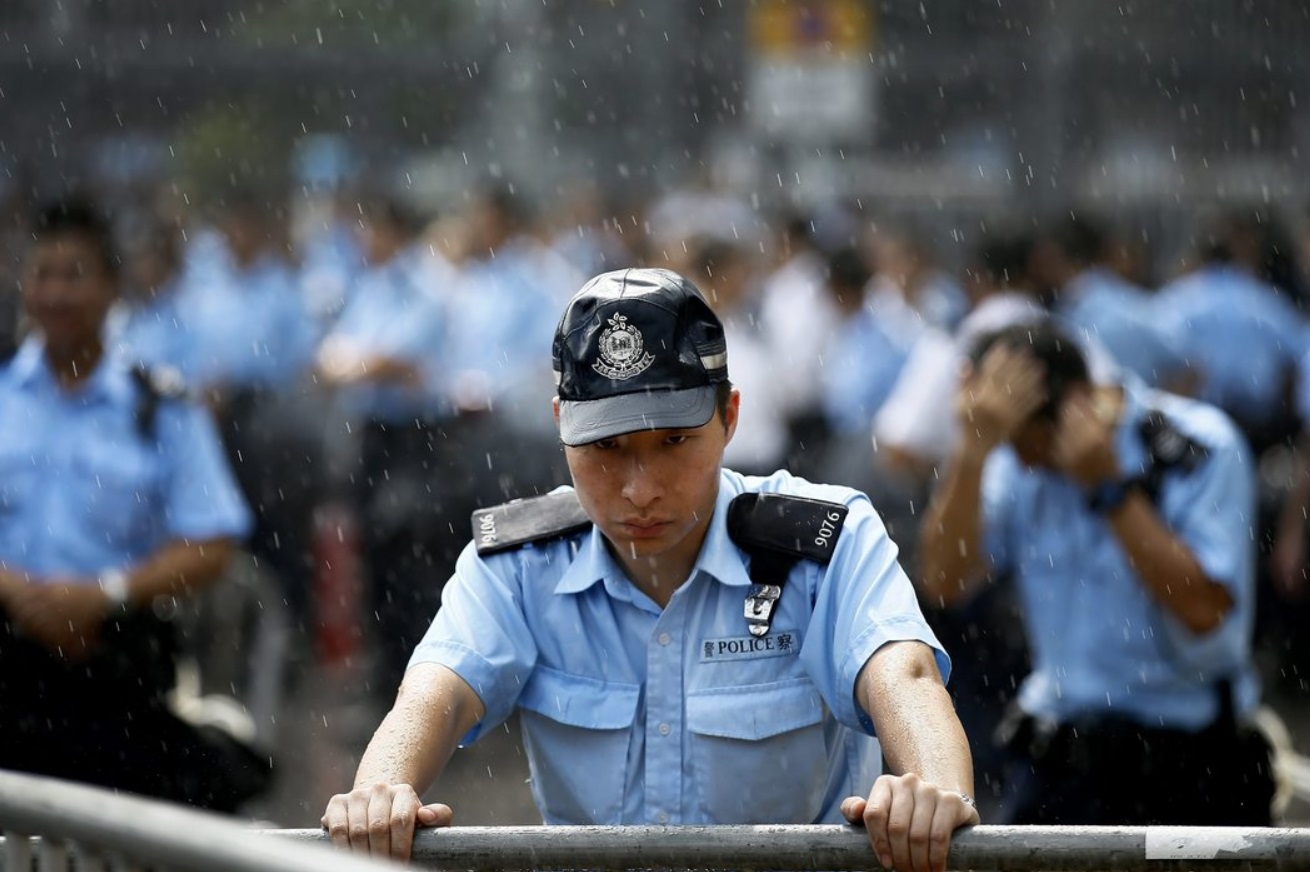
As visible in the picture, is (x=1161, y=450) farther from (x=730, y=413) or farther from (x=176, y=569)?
(x=176, y=569)

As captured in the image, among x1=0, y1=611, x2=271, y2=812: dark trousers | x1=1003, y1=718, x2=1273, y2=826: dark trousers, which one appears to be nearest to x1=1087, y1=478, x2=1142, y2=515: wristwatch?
x1=1003, y1=718, x2=1273, y2=826: dark trousers

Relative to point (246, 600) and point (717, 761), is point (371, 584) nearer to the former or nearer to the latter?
A: point (246, 600)

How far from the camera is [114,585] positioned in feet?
19.1

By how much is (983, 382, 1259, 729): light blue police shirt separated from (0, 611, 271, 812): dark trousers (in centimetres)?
217

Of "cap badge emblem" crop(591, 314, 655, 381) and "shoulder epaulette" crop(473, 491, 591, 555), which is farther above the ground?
"cap badge emblem" crop(591, 314, 655, 381)

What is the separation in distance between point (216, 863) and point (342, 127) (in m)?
21.3

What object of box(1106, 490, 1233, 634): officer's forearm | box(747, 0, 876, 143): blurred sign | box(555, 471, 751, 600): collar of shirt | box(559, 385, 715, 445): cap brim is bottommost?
box(1106, 490, 1233, 634): officer's forearm

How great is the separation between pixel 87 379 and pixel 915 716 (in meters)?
3.74

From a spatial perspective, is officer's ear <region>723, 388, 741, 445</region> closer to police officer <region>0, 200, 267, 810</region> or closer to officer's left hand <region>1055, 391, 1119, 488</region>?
officer's left hand <region>1055, 391, 1119, 488</region>

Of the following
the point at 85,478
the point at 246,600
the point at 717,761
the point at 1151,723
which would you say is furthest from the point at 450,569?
the point at 717,761

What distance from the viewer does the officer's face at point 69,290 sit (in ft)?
19.9

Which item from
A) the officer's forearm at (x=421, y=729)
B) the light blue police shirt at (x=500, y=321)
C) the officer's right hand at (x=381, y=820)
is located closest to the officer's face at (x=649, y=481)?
the officer's forearm at (x=421, y=729)

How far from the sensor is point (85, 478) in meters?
6.05

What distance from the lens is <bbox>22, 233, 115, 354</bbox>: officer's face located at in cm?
608
